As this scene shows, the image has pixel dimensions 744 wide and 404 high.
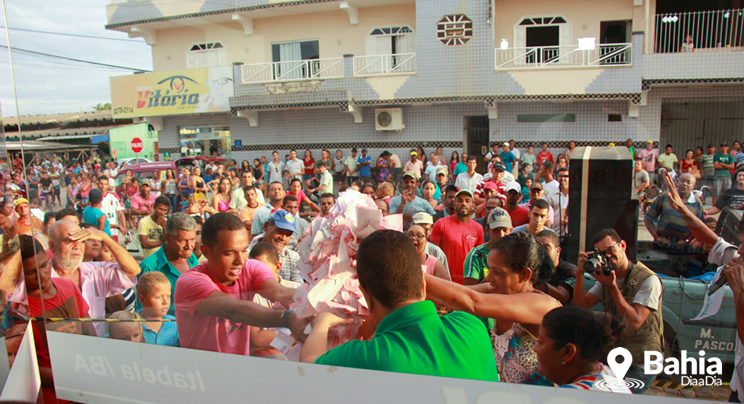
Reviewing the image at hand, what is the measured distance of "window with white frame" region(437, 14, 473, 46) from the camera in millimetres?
2502

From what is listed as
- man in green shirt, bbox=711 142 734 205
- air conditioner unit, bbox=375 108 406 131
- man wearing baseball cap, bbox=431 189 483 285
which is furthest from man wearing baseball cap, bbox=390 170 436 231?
man in green shirt, bbox=711 142 734 205

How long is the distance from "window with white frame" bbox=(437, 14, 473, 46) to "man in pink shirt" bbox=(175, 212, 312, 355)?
1.37 meters

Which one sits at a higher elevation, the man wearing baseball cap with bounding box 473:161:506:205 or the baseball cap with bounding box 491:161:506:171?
the baseball cap with bounding box 491:161:506:171

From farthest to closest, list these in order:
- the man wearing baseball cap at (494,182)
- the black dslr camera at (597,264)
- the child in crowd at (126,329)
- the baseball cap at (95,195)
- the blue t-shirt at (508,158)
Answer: the man wearing baseball cap at (494,182) → the blue t-shirt at (508,158) → the baseball cap at (95,195) → the child in crowd at (126,329) → the black dslr camera at (597,264)

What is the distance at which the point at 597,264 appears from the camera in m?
1.97

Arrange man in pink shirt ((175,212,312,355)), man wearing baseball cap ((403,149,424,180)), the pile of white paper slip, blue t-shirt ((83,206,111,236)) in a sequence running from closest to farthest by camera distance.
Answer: the pile of white paper slip
man in pink shirt ((175,212,312,355))
blue t-shirt ((83,206,111,236))
man wearing baseball cap ((403,149,424,180))

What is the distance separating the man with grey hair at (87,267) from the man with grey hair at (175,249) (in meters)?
0.13

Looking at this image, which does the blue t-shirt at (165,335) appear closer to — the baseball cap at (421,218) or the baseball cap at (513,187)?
the baseball cap at (421,218)

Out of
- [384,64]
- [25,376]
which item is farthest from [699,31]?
[25,376]

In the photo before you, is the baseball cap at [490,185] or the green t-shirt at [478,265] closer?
the green t-shirt at [478,265]

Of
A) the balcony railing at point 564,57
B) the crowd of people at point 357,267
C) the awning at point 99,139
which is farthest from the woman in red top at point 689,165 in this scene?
the awning at point 99,139

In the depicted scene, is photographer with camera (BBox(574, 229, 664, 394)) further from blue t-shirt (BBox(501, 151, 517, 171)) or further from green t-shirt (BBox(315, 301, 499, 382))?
blue t-shirt (BBox(501, 151, 517, 171))

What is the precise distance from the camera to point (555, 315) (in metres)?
1.75

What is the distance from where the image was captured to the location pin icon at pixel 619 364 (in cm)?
171
